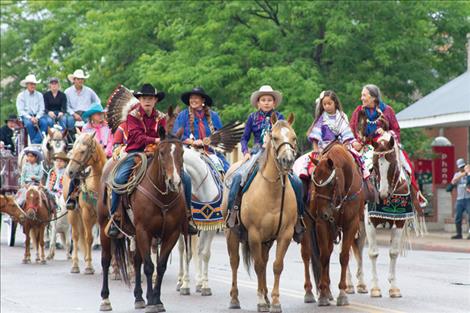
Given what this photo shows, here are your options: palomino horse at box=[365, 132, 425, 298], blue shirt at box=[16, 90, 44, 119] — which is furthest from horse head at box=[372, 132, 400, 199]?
blue shirt at box=[16, 90, 44, 119]

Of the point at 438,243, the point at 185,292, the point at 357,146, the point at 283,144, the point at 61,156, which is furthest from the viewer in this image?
the point at 438,243

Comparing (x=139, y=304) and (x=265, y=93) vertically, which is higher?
(x=265, y=93)

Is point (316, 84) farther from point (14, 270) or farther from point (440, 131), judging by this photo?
point (440, 131)

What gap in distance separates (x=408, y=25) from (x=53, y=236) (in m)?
15.4

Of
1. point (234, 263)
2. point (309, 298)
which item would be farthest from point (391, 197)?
point (234, 263)

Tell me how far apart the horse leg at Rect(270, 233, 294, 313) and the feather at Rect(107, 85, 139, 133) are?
410cm

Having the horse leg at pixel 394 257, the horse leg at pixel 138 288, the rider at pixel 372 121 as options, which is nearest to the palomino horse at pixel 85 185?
the horse leg at pixel 138 288

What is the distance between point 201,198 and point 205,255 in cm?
83

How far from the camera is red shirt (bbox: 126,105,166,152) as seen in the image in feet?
51.6

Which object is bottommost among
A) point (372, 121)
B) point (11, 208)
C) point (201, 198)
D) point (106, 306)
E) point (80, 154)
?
point (106, 306)

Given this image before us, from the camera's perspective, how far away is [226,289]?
1745 centimetres

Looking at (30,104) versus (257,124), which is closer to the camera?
(257,124)

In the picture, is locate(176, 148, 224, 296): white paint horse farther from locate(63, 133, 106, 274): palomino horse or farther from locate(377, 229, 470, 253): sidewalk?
locate(377, 229, 470, 253): sidewalk

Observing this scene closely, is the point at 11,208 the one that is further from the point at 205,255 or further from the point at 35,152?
the point at 205,255
